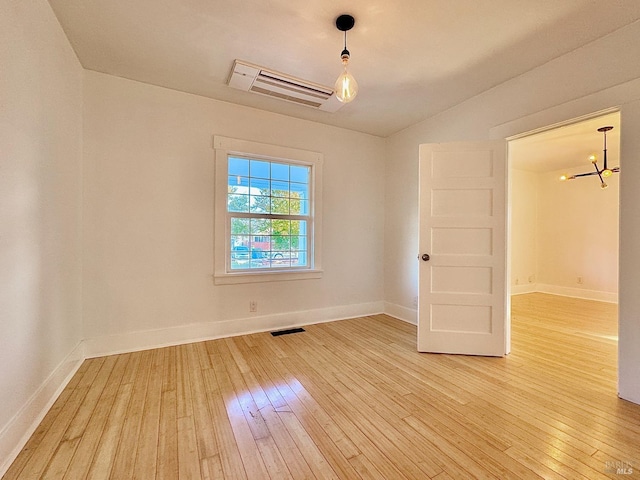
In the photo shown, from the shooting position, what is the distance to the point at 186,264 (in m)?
2.88

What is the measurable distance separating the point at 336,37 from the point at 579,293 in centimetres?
635

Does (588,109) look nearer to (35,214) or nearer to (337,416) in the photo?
(337,416)

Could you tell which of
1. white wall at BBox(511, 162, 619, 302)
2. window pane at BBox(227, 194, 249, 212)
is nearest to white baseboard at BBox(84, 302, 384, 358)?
window pane at BBox(227, 194, 249, 212)

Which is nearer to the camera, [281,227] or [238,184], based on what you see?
[238,184]

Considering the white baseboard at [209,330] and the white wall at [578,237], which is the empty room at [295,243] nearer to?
the white baseboard at [209,330]

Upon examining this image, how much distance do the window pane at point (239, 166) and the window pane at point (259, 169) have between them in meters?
0.06

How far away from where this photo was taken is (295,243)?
3.54 m

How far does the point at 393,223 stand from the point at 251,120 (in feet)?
7.48

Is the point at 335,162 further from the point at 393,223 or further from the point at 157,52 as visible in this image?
the point at 157,52

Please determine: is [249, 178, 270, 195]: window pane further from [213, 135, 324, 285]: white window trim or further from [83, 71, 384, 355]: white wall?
[83, 71, 384, 355]: white wall

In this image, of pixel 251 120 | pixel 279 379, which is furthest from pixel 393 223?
pixel 279 379

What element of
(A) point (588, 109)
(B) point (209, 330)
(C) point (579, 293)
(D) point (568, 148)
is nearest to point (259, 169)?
Answer: (B) point (209, 330)

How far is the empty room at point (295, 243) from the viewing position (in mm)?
1459

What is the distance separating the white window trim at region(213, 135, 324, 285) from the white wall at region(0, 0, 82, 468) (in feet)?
3.81
